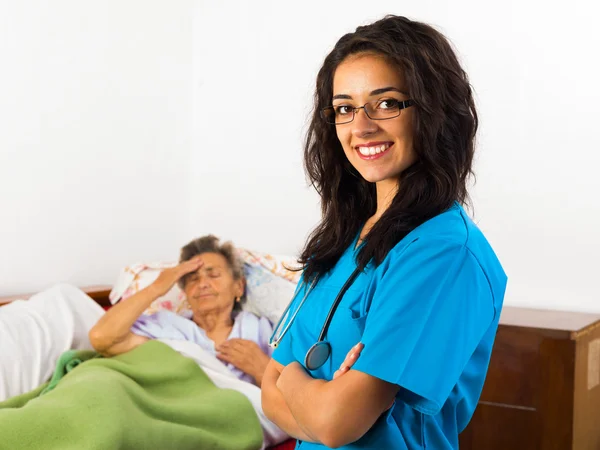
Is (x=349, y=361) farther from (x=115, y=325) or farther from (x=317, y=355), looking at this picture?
(x=115, y=325)

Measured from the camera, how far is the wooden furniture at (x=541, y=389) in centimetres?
218

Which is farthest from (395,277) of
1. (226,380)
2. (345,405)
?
(226,380)

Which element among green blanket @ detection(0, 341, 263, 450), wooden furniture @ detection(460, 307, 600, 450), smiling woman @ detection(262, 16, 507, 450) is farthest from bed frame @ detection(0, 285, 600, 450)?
smiling woman @ detection(262, 16, 507, 450)

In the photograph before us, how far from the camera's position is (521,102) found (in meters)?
2.67

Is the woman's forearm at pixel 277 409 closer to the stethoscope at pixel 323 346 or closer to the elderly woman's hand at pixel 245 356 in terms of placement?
the stethoscope at pixel 323 346

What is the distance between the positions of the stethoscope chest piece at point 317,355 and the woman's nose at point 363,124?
→ 34cm

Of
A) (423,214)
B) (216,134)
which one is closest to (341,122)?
(423,214)

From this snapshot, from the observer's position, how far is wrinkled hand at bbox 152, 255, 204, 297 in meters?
2.54

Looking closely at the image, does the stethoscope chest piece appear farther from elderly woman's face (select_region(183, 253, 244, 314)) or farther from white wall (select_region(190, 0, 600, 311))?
white wall (select_region(190, 0, 600, 311))

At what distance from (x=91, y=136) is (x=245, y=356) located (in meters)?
1.20

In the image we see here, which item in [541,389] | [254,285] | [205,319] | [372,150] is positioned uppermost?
[372,150]

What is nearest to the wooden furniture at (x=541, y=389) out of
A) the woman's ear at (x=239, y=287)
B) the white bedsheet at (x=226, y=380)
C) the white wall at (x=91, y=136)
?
the white bedsheet at (x=226, y=380)

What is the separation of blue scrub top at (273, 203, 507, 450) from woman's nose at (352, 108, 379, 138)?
181 millimetres

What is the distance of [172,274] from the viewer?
258 centimetres
